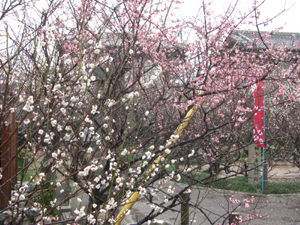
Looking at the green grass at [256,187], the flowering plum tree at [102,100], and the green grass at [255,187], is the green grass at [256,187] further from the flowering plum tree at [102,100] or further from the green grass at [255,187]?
the flowering plum tree at [102,100]

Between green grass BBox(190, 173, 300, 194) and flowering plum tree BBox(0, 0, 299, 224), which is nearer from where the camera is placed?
flowering plum tree BBox(0, 0, 299, 224)

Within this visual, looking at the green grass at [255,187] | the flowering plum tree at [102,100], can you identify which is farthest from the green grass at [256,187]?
the flowering plum tree at [102,100]

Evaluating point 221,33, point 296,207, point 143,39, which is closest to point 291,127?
point 296,207

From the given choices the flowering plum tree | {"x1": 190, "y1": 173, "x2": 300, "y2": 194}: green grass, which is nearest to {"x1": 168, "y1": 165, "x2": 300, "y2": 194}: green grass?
{"x1": 190, "y1": 173, "x2": 300, "y2": 194}: green grass

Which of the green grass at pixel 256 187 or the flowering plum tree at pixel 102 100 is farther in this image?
the green grass at pixel 256 187

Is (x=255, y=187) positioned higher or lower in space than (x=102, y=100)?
lower

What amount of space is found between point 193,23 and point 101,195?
2.92 metres

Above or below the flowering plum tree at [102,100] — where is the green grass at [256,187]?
below

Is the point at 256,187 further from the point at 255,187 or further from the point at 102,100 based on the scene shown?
the point at 102,100

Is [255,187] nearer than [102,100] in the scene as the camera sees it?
No

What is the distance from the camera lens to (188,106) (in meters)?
3.57

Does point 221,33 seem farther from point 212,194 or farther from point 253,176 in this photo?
point 253,176

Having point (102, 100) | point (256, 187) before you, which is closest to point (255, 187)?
point (256, 187)

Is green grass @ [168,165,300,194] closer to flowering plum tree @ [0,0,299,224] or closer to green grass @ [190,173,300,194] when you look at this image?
green grass @ [190,173,300,194]
